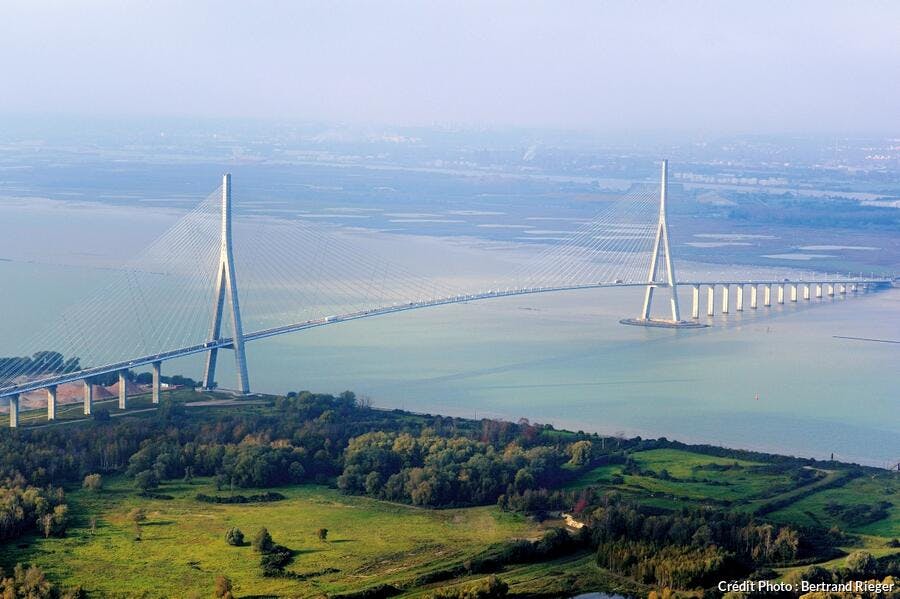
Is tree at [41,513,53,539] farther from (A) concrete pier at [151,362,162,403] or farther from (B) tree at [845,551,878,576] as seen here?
(B) tree at [845,551,878,576]

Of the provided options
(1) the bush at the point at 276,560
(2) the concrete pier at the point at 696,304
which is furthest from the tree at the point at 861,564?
(2) the concrete pier at the point at 696,304

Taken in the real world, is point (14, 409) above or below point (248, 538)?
above

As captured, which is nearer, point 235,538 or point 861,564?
point 861,564

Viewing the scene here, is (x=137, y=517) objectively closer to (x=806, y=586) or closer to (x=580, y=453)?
(x=580, y=453)

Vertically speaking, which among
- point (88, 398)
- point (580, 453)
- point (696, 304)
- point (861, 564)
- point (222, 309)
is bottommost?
point (861, 564)

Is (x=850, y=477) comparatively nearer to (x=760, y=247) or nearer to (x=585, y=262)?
(x=585, y=262)

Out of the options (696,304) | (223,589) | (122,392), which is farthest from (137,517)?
(696,304)

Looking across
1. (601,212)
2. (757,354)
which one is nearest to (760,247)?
(601,212)
